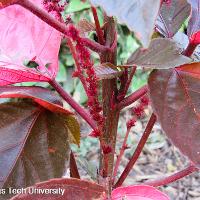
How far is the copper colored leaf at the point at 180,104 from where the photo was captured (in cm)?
51

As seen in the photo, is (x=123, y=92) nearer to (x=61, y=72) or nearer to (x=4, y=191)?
(x=4, y=191)

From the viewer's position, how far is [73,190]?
56cm

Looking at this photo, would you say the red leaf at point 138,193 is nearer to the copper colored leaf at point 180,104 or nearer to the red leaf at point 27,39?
the copper colored leaf at point 180,104

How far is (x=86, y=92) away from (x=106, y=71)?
45 mm

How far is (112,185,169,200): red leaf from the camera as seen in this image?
559mm

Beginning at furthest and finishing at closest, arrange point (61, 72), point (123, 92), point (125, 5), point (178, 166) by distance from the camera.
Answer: point (61, 72)
point (178, 166)
point (123, 92)
point (125, 5)

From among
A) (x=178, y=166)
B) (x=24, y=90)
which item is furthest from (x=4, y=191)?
(x=178, y=166)

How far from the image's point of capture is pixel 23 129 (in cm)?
63

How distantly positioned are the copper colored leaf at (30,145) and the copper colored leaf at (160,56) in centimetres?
19

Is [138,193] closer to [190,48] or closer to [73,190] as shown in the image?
[73,190]

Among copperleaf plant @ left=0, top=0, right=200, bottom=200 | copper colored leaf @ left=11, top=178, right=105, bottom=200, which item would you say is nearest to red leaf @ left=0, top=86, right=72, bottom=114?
copperleaf plant @ left=0, top=0, right=200, bottom=200

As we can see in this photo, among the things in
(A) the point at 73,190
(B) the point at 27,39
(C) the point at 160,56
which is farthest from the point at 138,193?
(B) the point at 27,39

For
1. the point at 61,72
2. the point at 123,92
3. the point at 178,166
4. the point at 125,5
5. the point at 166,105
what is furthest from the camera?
the point at 61,72

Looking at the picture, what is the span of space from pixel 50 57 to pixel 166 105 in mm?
227
